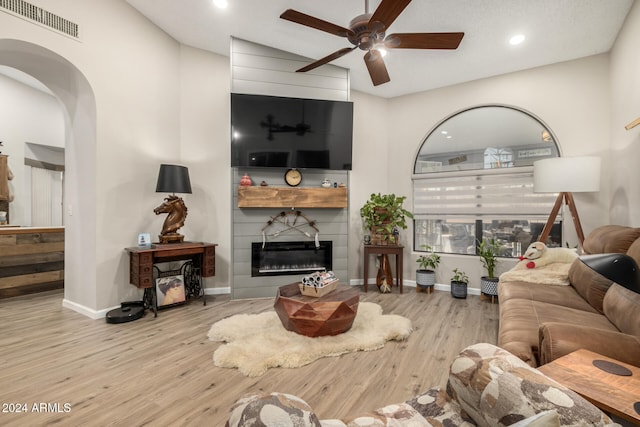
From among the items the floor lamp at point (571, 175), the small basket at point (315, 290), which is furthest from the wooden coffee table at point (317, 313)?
the floor lamp at point (571, 175)

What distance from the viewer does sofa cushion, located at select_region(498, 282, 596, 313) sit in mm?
2191

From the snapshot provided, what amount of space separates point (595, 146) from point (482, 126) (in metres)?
1.30

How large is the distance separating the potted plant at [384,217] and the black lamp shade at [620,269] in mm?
2279

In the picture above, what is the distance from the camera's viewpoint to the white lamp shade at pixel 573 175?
3.07 metres

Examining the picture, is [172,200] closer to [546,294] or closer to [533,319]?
[533,319]

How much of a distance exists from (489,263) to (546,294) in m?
1.59

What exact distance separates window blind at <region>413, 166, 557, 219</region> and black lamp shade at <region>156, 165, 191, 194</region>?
3.39 metres

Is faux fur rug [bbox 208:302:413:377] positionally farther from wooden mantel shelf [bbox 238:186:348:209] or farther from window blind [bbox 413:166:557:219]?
window blind [bbox 413:166:557:219]

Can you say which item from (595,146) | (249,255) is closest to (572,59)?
(595,146)

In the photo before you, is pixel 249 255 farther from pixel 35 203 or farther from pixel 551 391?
pixel 35 203

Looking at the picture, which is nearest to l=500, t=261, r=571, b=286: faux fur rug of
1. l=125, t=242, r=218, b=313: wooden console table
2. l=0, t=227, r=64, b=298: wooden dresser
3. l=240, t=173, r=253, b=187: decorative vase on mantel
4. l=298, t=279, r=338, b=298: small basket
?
l=298, t=279, r=338, b=298: small basket

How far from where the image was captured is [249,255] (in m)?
4.05

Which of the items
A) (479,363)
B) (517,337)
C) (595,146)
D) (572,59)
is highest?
(572,59)

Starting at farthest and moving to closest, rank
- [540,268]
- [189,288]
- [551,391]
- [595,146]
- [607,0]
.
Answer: [189,288] < [595,146] < [540,268] < [607,0] < [551,391]
